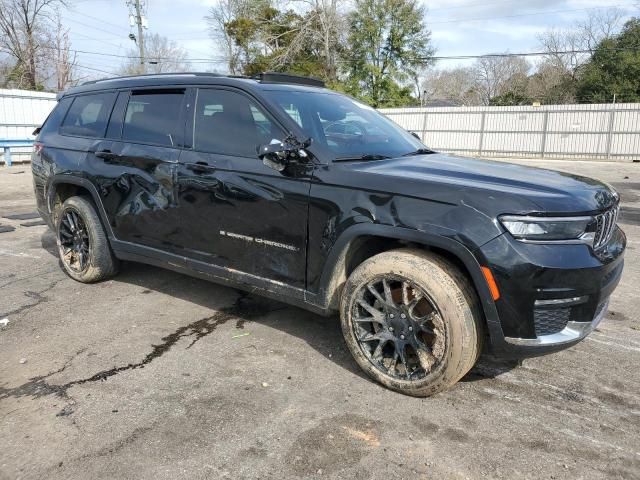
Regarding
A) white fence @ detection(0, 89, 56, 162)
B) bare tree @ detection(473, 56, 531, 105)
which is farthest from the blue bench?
bare tree @ detection(473, 56, 531, 105)

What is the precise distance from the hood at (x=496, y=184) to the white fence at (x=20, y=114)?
63.2ft

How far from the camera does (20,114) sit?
1991cm

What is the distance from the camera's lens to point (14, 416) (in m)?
2.87

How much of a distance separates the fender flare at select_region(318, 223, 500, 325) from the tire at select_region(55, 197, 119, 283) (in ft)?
8.22

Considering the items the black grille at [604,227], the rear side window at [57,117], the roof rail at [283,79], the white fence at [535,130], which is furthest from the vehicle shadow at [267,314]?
the white fence at [535,130]

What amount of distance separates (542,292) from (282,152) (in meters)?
1.73

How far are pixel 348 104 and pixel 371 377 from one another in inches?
86.3

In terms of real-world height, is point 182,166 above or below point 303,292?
above

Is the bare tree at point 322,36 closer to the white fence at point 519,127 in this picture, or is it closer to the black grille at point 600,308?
the white fence at point 519,127

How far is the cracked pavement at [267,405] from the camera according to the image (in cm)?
251

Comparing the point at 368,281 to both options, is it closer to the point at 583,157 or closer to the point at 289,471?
the point at 289,471

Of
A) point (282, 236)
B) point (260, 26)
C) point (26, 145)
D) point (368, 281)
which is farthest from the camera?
point (260, 26)

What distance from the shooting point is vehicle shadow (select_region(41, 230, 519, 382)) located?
11.6 feet

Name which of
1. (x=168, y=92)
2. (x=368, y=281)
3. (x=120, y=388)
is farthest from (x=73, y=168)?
(x=368, y=281)
